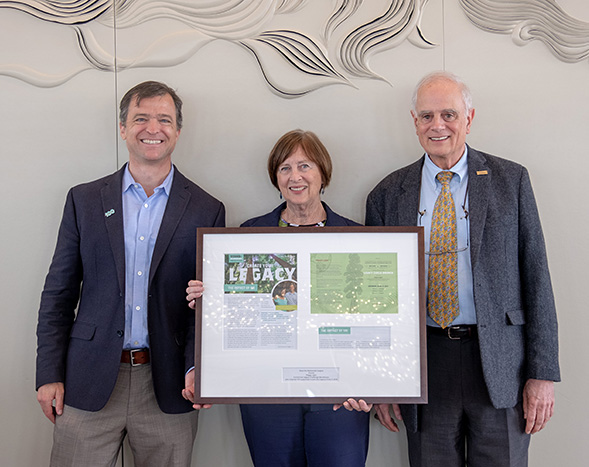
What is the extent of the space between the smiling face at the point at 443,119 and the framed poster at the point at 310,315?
0.45 meters

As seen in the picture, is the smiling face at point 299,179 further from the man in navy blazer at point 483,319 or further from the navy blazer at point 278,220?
the man in navy blazer at point 483,319

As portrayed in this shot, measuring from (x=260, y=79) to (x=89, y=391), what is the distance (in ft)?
5.61

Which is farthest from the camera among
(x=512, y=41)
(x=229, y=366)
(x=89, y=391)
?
(x=512, y=41)

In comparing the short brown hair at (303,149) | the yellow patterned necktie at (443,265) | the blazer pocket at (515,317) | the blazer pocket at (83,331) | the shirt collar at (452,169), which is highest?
the short brown hair at (303,149)

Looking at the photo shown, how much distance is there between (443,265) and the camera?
205 centimetres

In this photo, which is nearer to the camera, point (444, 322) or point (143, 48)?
point (444, 322)

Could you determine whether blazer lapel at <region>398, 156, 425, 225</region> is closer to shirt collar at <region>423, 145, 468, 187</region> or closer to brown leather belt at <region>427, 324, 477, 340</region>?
shirt collar at <region>423, 145, 468, 187</region>

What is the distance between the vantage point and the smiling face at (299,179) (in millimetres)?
2201

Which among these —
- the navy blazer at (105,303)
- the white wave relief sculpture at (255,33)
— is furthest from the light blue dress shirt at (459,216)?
the navy blazer at (105,303)

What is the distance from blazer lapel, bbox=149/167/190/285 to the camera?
6.83ft

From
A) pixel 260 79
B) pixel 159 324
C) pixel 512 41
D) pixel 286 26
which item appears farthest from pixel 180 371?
pixel 512 41

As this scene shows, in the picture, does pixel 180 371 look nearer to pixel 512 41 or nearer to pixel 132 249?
pixel 132 249

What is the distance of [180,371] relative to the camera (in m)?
2.14

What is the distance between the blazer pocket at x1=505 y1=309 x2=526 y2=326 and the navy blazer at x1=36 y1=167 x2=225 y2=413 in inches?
52.2
